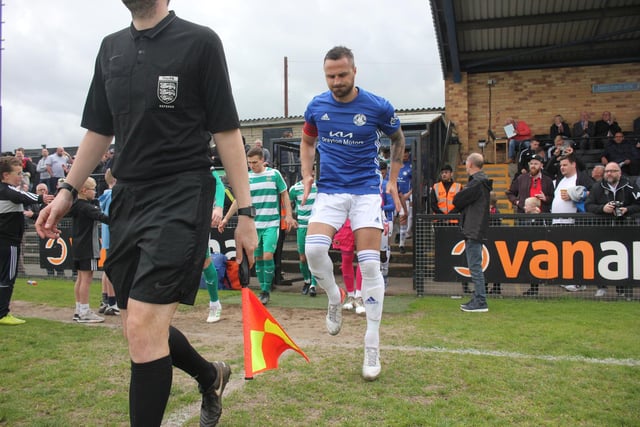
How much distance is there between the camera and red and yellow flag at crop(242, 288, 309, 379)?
115 inches

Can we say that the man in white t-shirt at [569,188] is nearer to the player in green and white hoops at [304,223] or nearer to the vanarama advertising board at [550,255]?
the vanarama advertising board at [550,255]

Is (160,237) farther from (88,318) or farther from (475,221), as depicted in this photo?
(475,221)

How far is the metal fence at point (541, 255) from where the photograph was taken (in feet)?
26.5

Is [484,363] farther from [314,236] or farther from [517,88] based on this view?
[517,88]

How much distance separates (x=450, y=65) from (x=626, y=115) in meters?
6.29

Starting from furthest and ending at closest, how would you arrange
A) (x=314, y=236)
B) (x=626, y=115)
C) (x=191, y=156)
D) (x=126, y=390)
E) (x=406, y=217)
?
(x=626, y=115) < (x=406, y=217) < (x=314, y=236) < (x=126, y=390) < (x=191, y=156)

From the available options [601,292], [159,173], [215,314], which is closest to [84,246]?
[215,314]

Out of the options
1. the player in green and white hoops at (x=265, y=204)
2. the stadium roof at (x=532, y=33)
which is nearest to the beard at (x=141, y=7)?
the player in green and white hoops at (x=265, y=204)

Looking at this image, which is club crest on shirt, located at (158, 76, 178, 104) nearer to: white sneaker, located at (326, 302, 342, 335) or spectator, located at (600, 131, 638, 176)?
white sneaker, located at (326, 302, 342, 335)

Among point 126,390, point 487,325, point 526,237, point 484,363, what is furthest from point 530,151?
point 126,390

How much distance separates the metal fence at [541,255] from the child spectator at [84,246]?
488 centimetres

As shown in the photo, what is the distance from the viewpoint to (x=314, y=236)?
427 centimetres

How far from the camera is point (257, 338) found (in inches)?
120

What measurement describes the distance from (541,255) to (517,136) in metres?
11.3
